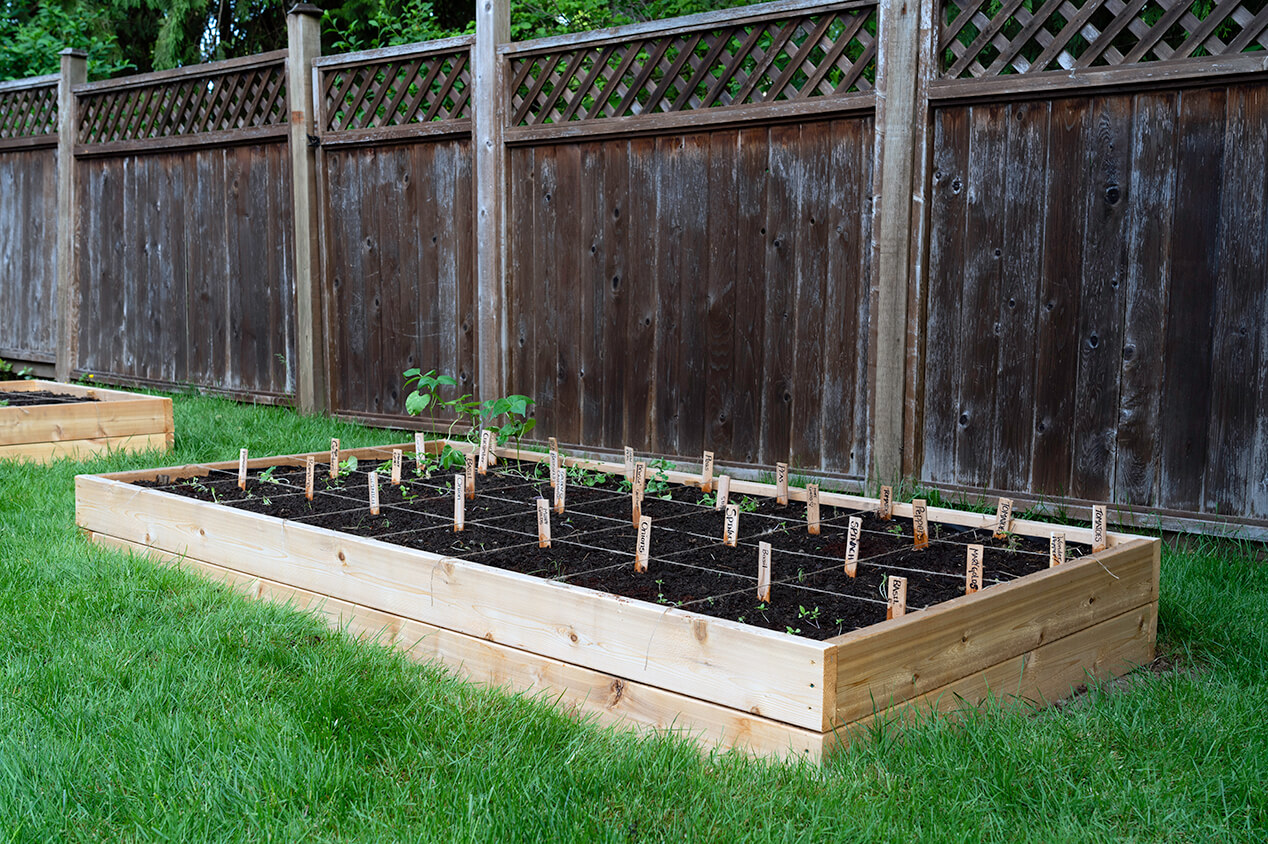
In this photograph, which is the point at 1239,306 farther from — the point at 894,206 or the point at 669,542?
the point at 669,542

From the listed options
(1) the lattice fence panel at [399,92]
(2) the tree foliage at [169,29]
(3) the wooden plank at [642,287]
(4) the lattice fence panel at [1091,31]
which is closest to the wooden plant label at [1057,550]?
(4) the lattice fence panel at [1091,31]

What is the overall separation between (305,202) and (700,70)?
2788mm

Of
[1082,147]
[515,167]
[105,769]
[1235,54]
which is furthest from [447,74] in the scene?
[105,769]

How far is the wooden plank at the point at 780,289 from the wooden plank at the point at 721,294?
17 centimetres

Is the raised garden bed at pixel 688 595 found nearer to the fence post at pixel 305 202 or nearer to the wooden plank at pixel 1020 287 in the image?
the wooden plank at pixel 1020 287

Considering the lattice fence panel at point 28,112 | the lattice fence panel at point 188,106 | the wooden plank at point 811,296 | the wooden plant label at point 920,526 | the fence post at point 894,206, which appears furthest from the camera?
the lattice fence panel at point 28,112

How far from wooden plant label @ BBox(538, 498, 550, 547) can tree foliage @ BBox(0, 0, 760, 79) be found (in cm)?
703

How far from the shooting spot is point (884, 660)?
2.20 meters

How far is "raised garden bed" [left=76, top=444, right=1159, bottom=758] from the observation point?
7.28 feet

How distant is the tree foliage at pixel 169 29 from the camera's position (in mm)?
10266

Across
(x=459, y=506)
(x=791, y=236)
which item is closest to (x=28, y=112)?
(x=791, y=236)

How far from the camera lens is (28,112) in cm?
844

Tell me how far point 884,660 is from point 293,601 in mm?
1773

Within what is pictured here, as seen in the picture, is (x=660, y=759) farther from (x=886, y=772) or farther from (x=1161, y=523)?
(x=1161, y=523)
